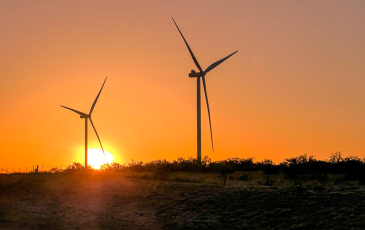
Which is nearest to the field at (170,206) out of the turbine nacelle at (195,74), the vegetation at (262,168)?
the vegetation at (262,168)

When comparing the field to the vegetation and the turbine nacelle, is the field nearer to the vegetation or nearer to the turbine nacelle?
the vegetation

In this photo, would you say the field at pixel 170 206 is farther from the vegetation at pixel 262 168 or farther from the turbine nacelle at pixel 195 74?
the turbine nacelle at pixel 195 74

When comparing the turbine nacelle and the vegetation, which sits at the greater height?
the turbine nacelle

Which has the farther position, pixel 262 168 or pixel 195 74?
pixel 195 74

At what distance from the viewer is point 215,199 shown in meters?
37.4

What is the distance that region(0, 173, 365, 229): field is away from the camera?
30.4 metres

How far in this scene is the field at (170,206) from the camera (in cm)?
3044

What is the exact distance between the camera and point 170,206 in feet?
124

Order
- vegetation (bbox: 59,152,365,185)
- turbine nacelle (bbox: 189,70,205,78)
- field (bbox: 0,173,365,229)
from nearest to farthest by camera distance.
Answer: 1. field (bbox: 0,173,365,229)
2. vegetation (bbox: 59,152,365,185)
3. turbine nacelle (bbox: 189,70,205,78)

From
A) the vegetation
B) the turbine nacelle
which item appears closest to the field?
the vegetation

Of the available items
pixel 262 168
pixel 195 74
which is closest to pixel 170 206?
pixel 262 168

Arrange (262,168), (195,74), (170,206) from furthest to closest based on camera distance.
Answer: (195,74) → (262,168) → (170,206)

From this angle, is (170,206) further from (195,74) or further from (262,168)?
(195,74)

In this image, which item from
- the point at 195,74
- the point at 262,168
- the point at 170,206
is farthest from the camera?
the point at 195,74
